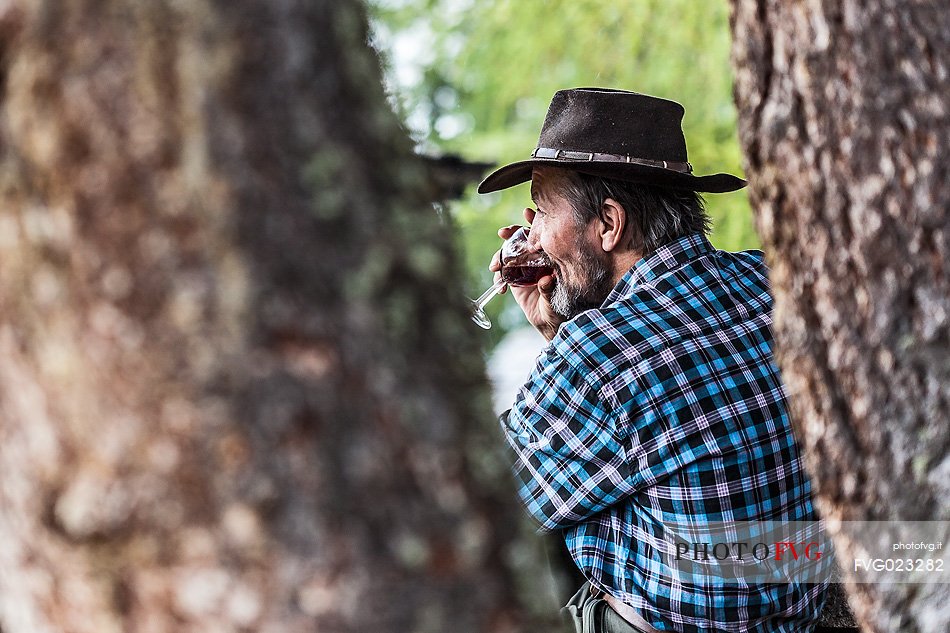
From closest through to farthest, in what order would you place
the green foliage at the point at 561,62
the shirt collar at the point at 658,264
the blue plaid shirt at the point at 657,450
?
the blue plaid shirt at the point at 657,450 < the shirt collar at the point at 658,264 < the green foliage at the point at 561,62

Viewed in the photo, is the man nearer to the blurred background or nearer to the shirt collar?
the shirt collar

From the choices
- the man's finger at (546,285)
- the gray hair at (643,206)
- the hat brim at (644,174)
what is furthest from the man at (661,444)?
the man's finger at (546,285)

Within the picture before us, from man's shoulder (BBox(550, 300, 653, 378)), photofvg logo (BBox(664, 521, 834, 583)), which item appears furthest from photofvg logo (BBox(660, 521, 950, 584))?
man's shoulder (BBox(550, 300, 653, 378))

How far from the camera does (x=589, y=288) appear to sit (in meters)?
2.66

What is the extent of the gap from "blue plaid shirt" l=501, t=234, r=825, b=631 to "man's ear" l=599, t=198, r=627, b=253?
40 centimetres

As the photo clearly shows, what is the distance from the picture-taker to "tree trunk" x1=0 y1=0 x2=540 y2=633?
675mm

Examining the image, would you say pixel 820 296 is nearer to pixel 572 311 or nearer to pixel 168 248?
pixel 168 248

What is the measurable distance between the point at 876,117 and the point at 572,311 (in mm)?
1716

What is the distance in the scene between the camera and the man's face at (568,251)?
2658mm

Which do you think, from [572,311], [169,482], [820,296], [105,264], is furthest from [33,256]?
[572,311]

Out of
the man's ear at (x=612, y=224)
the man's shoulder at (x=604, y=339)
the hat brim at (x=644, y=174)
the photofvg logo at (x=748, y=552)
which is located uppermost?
the hat brim at (x=644, y=174)

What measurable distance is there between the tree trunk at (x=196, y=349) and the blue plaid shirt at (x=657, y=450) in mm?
1420

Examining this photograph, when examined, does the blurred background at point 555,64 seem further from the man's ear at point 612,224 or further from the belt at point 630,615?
the belt at point 630,615

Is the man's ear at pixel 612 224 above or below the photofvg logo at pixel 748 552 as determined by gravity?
above
